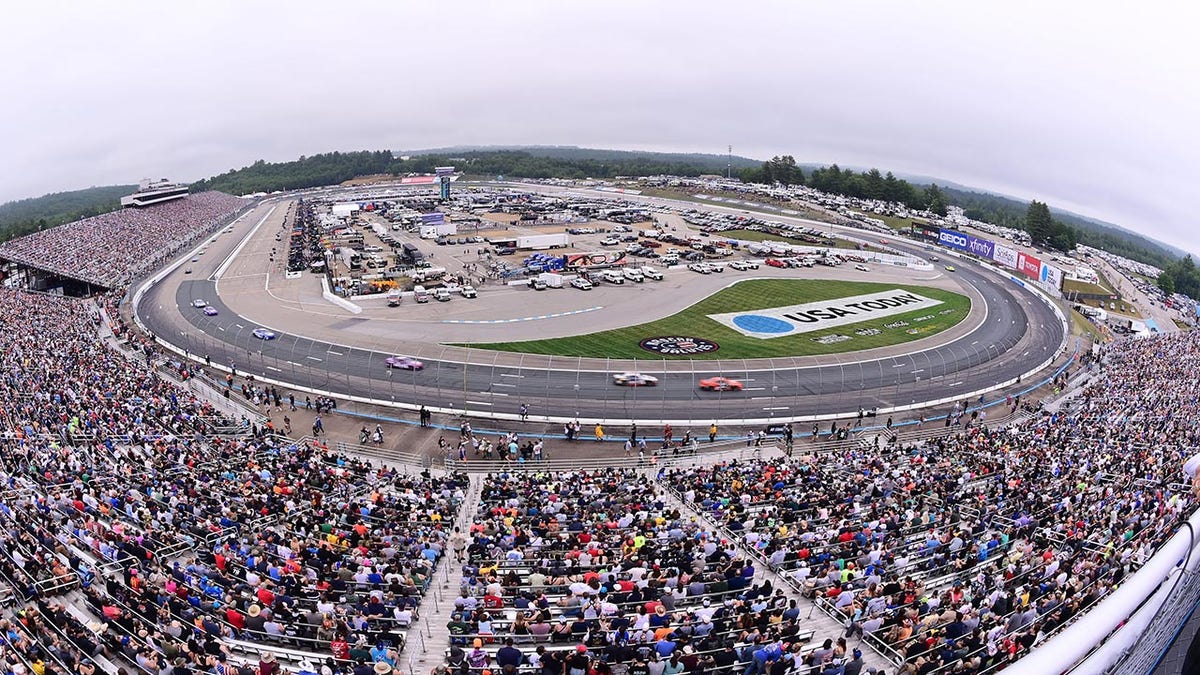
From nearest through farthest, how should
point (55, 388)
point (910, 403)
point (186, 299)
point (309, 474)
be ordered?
point (309, 474), point (55, 388), point (910, 403), point (186, 299)

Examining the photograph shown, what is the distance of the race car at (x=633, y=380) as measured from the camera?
39.7m

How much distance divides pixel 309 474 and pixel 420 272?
49768 mm

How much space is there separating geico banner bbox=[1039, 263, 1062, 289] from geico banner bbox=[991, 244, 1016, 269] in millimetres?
10964

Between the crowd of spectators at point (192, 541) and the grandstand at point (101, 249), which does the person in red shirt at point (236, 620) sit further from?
the grandstand at point (101, 249)

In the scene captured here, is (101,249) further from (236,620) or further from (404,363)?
(236,620)

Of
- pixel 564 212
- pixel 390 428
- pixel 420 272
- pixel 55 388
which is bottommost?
pixel 390 428

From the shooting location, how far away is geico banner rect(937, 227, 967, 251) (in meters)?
106

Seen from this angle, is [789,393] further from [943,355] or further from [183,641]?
[183,641]

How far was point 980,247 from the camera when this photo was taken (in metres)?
102

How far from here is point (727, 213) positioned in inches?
5413

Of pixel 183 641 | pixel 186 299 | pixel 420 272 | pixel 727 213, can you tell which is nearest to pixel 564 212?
pixel 727 213

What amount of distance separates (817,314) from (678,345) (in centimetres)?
1644

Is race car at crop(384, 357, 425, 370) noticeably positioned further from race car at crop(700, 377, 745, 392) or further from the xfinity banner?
the xfinity banner

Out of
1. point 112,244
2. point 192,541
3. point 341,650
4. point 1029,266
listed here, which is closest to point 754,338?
point 192,541
